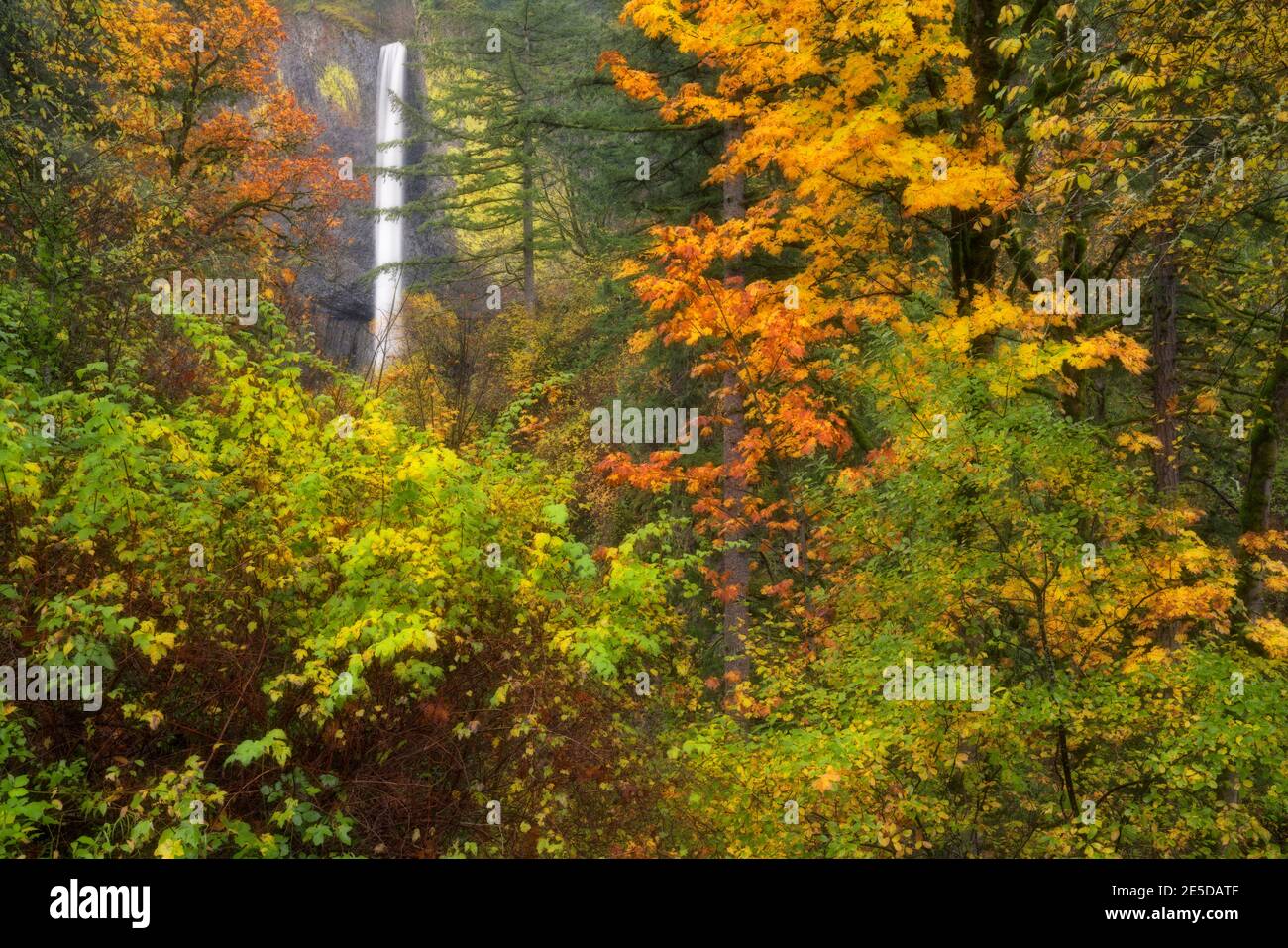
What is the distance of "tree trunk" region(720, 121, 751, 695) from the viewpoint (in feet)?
38.7

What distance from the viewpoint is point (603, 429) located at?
18281mm

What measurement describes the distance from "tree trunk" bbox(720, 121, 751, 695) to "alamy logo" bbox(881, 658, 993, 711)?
4526mm

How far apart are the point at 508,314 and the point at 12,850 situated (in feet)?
79.9

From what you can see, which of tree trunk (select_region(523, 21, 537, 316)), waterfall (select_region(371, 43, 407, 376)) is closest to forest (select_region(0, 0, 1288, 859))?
tree trunk (select_region(523, 21, 537, 316))

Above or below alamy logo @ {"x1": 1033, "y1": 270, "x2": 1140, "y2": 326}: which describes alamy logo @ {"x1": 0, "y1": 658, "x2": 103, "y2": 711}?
below

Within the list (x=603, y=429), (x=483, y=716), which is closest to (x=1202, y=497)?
(x=603, y=429)

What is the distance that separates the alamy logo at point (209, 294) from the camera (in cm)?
927

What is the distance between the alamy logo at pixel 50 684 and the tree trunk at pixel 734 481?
766 cm

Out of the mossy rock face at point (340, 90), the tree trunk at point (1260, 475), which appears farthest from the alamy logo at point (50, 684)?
the mossy rock face at point (340, 90)

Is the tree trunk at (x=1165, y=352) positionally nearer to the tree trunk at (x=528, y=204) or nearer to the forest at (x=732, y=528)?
the forest at (x=732, y=528)

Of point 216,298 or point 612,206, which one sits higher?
point 612,206

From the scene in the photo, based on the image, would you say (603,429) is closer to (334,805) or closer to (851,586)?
(851,586)

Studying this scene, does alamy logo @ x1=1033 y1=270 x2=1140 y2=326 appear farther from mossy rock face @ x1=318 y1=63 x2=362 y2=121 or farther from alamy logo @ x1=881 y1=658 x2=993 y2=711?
mossy rock face @ x1=318 y1=63 x2=362 y2=121
